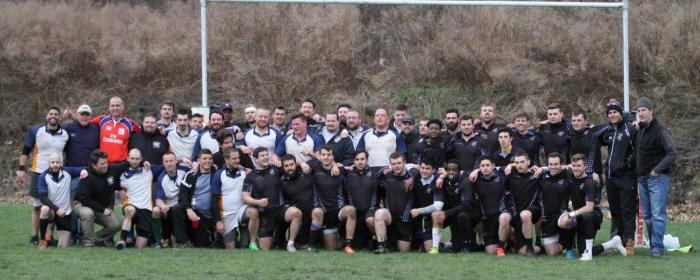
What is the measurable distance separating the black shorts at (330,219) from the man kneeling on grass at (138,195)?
214cm

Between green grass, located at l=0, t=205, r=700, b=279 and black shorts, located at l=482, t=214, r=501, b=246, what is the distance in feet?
1.16

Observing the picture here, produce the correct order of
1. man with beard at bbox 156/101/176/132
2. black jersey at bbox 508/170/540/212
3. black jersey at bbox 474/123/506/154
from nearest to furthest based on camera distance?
black jersey at bbox 508/170/540/212 → black jersey at bbox 474/123/506/154 → man with beard at bbox 156/101/176/132

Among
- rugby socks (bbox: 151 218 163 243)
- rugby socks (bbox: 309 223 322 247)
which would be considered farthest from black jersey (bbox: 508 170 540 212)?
rugby socks (bbox: 151 218 163 243)

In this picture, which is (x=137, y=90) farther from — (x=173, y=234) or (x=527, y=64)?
(x=173, y=234)

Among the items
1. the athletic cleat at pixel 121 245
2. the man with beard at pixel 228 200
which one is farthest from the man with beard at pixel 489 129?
the athletic cleat at pixel 121 245

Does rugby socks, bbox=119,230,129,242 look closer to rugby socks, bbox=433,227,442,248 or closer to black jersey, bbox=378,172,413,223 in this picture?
black jersey, bbox=378,172,413,223

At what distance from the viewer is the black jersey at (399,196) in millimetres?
11438

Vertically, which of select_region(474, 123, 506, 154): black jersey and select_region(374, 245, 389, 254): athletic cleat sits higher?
select_region(474, 123, 506, 154): black jersey

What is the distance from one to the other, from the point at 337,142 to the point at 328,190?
72cm

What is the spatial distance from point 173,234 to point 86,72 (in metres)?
13.5

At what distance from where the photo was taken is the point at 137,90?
79.1 ft

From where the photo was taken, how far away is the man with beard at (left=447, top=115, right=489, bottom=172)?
11.8 metres

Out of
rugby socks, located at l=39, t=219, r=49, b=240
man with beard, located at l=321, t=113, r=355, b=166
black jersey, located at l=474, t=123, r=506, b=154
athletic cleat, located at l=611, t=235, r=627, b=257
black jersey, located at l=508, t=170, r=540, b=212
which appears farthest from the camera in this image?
black jersey, located at l=474, t=123, r=506, b=154

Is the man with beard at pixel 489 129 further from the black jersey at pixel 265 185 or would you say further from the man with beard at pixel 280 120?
the black jersey at pixel 265 185
